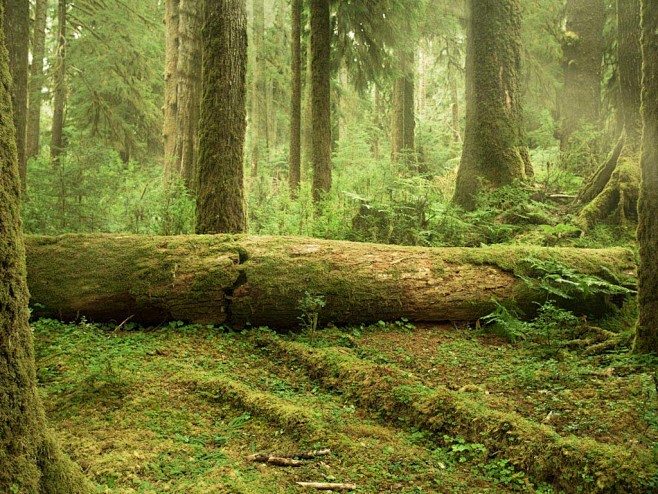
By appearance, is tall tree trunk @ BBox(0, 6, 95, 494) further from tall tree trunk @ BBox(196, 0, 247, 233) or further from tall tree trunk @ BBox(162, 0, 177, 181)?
tall tree trunk @ BBox(162, 0, 177, 181)

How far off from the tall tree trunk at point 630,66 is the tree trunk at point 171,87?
30.6 feet

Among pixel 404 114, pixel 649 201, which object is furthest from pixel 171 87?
pixel 649 201

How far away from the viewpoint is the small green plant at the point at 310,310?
5848mm

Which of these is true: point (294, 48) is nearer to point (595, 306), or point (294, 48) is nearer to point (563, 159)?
point (563, 159)

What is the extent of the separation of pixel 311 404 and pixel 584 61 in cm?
1498

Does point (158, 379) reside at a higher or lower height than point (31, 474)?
lower

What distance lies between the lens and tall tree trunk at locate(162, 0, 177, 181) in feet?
40.1

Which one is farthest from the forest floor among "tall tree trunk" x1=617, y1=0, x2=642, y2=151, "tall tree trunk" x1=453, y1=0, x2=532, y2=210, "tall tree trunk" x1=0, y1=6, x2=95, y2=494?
"tall tree trunk" x1=617, y1=0, x2=642, y2=151

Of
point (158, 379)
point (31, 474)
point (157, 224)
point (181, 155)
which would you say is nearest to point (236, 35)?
point (157, 224)

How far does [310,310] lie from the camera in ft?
20.2

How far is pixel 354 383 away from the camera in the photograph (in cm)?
468

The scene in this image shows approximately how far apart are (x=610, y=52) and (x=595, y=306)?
40.7ft

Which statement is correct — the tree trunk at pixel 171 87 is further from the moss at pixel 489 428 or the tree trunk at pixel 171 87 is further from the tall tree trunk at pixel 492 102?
the moss at pixel 489 428

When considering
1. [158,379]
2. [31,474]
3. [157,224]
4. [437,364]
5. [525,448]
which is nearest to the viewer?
[31,474]
